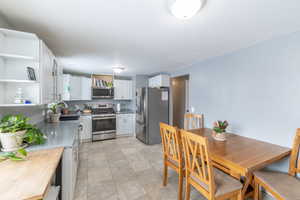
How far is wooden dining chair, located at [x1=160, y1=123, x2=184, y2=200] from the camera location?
1630 millimetres

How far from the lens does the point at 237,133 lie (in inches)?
84.7

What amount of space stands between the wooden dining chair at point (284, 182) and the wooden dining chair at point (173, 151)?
858mm

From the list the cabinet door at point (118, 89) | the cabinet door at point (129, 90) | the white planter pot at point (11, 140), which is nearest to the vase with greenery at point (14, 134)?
the white planter pot at point (11, 140)

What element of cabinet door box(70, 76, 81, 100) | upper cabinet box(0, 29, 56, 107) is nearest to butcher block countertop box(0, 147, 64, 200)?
upper cabinet box(0, 29, 56, 107)

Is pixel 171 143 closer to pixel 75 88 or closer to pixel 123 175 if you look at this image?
pixel 123 175

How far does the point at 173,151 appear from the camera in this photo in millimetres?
1768

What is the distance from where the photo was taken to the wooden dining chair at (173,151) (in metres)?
1.63

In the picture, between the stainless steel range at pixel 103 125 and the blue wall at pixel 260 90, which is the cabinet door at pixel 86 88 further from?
the blue wall at pixel 260 90

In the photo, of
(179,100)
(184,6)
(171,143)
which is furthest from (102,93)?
(184,6)

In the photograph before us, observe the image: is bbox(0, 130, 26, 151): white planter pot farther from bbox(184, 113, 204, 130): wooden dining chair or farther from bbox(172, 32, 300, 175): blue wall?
bbox(172, 32, 300, 175): blue wall

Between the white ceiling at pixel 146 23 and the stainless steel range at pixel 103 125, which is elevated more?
the white ceiling at pixel 146 23

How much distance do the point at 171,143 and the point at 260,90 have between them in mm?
1557

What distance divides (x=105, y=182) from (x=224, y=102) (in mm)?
2517

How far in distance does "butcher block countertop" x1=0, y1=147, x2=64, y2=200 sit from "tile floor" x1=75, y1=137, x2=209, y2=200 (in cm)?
99
